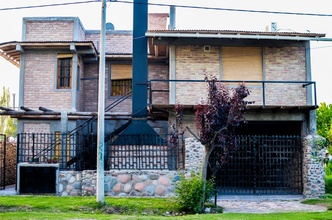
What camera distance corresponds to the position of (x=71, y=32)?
19547 millimetres

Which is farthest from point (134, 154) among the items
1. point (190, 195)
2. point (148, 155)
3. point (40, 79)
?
point (40, 79)

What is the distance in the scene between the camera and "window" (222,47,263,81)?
1730 cm

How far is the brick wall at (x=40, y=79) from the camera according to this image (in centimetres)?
1905

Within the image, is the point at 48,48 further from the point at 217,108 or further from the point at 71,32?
the point at 217,108

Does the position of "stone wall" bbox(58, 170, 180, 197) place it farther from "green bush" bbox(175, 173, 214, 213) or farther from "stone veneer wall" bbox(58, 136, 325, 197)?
"green bush" bbox(175, 173, 214, 213)

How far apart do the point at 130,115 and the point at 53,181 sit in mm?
4496

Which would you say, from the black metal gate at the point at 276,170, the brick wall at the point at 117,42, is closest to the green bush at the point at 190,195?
the black metal gate at the point at 276,170

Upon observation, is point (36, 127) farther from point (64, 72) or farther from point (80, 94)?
point (64, 72)

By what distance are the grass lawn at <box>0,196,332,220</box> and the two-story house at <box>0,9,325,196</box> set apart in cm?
159

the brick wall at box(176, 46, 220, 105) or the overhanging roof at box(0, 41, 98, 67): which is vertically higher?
the overhanging roof at box(0, 41, 98, 67)

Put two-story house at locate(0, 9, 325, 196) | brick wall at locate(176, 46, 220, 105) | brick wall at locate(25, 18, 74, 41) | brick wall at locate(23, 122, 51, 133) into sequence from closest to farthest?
two-story house at locate(0, 9, 325, 196), brick wall at locate(176, 46, 220, 105), brick wall at locate(23, 122, 51, 133), brick wall at locate(25, 18, 74, 41)

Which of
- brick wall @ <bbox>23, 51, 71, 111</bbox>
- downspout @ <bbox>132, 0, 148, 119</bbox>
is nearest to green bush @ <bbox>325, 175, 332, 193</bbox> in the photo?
downspout @ <bbox>132, 0, 148, 119</bbox>

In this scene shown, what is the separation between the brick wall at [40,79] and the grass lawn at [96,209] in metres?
6.79

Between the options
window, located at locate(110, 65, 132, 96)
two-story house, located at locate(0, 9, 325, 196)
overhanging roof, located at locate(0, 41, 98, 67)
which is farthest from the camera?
window, located at locate(110, 65, 132, 96)
